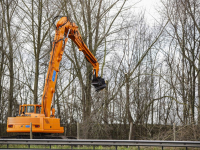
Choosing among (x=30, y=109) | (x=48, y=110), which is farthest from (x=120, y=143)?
(x=30, y=109)

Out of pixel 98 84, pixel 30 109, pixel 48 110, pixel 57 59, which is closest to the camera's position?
pixel 48 110

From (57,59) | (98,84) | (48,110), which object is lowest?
(48,110)

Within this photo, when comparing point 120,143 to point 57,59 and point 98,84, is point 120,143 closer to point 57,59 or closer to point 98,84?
point 98,84

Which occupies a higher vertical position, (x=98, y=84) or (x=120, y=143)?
(x=98, y=84)

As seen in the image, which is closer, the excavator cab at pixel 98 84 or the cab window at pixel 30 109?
the excavator cab at pixel 98 84

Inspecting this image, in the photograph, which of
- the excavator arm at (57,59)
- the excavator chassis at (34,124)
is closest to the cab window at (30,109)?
the excavator chassis at (34,124)

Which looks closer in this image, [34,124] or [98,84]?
[34,124]

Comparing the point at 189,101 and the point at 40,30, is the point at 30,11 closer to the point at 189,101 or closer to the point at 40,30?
the point at 40,30

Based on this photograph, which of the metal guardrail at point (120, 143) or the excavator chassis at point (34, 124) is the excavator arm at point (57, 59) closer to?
the excavator chassis at point (34, 124)

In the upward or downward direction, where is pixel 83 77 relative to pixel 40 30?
downward

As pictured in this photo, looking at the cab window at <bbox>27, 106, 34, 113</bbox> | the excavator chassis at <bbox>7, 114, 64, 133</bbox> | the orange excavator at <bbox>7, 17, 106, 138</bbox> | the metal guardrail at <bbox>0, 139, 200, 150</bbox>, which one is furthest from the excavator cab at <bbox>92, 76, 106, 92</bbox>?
the metal guardrail at <bbox>0, 139, 200, 150</bbox>

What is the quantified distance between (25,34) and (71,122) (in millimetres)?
9079

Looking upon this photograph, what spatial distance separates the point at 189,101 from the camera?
63.5ft

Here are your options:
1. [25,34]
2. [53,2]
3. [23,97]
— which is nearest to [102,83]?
[53,2]
